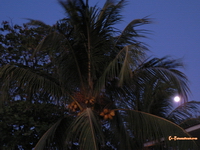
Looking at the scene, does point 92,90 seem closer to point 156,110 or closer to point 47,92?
point 47,92

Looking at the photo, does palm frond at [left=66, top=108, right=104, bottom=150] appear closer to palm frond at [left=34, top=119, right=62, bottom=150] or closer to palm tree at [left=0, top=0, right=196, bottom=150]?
palm tree at [left=0, top=0, right=196, bottom=150]

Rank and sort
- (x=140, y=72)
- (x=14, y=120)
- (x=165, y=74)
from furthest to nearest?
(x=14, y=120) < (x=140, y=72) < (x=165, y=74)

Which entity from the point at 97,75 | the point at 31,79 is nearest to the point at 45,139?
the point at 31,79

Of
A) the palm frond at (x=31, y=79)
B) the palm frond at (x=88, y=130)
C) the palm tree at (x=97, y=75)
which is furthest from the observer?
the palm frond at (x=31, y=79)

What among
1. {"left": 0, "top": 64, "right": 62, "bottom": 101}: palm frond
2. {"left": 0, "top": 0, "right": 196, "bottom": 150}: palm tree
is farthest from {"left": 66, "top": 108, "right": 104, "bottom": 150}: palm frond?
{"left": 0, "top": 64, "right": 62, "bottom": 101}: palm frond

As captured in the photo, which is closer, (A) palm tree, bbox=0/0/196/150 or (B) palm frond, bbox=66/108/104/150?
(B) palm frond, bbox=66/108/104/150

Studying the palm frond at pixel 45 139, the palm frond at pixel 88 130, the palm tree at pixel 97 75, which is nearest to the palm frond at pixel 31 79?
the palm tree at pixel 97 75

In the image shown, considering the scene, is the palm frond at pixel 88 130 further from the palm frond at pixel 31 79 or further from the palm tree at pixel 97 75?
the palm frond at pixel 31 79

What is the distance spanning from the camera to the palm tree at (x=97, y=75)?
300 inches

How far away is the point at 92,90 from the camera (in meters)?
7.97

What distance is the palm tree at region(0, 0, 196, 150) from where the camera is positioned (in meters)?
7.62

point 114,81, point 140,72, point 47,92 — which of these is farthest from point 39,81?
point 140,72

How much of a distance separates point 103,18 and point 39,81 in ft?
7.41

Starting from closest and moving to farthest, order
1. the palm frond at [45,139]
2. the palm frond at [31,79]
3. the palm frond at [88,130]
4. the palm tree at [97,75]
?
the palm frond at [88,130]
the palm frond at [45,139]
the palm tree at [97,75]
the palm frond at [31,79]
